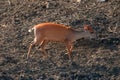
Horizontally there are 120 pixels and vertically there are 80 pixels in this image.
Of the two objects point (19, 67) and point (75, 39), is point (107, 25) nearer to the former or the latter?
point (75, 39)

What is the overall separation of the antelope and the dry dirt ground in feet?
0.71

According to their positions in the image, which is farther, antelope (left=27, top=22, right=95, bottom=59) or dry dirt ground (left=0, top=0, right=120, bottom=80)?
antelope (left=27, top=22, right=95, bottom=59)

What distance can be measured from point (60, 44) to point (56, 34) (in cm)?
58

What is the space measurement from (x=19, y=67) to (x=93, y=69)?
1.19 meters

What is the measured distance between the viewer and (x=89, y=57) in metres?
7.75

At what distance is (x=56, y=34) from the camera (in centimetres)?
768

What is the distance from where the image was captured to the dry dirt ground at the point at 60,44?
24.1 ft

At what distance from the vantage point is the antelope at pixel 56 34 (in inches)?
300

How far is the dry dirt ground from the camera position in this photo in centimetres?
734

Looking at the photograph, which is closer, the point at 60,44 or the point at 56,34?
the point at 56,34

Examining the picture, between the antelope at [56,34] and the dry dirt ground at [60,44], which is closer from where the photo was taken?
the dry dirt ground at [60,44]

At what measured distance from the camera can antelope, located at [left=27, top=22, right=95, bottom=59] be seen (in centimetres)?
763

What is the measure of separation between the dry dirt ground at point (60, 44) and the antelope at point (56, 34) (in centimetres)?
22

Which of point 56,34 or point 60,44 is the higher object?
point 56,34
